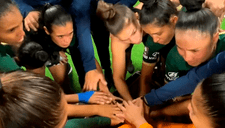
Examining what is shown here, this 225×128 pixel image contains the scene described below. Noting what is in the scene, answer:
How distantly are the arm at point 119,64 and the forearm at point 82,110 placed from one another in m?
0.24

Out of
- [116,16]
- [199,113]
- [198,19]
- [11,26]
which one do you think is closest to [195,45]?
[198,19]

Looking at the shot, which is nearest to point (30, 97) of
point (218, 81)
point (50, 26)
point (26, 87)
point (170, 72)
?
point (26, 87)

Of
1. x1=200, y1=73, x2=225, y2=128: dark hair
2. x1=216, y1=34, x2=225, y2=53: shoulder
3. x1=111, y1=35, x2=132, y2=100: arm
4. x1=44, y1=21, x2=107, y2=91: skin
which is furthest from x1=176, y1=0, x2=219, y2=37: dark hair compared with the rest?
x1=44, y1=21, x2=107, y2=91: skin

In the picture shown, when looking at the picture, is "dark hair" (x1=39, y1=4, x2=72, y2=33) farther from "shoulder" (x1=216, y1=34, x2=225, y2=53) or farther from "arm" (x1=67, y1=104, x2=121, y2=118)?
"shoulder" (x1=216, y1=34, x2=225, y2=53)

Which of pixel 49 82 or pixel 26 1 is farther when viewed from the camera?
pixel 26 1

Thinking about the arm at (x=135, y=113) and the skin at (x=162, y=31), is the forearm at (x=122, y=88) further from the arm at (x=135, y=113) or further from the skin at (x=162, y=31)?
the skin at (x=162, y=31)

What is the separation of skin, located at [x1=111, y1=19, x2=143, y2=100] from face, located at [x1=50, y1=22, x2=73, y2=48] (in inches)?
9.7

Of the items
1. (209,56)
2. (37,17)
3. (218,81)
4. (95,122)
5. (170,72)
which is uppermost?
(37,17)

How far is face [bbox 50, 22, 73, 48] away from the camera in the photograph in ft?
3.45

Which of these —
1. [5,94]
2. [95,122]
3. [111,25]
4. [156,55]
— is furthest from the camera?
[156,55]

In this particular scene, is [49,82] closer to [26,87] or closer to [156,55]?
[26,87]

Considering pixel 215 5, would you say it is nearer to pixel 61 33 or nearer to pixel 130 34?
pixel 130 34

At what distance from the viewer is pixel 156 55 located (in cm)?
119

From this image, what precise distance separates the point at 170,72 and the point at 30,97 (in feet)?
2.40
